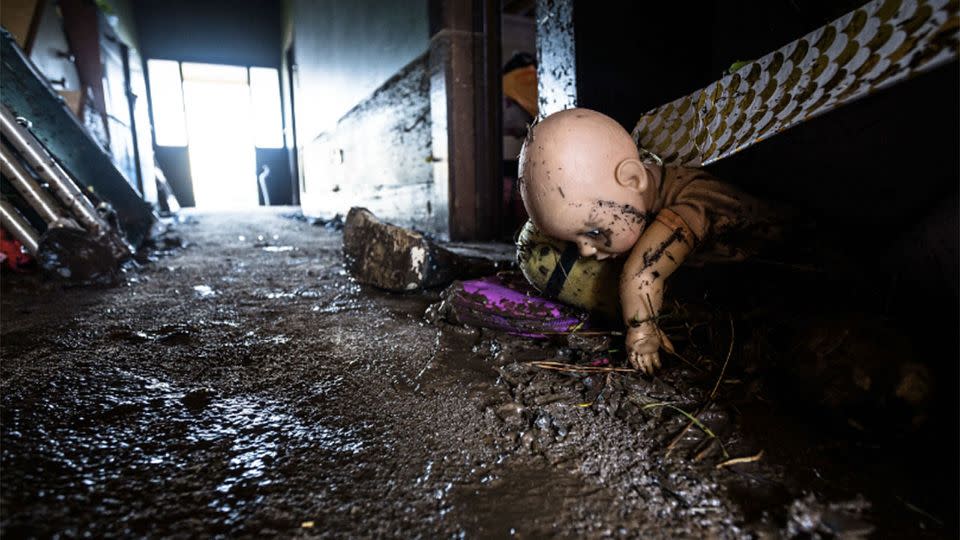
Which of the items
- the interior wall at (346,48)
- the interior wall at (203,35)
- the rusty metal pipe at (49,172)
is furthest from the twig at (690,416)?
the interior wall at (203,35)

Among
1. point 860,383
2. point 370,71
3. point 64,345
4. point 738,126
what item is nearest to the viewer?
point 860,383

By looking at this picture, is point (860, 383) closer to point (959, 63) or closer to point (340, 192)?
point (959, 63)

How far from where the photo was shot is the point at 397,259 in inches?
95.9

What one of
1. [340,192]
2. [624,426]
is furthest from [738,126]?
[340,192]

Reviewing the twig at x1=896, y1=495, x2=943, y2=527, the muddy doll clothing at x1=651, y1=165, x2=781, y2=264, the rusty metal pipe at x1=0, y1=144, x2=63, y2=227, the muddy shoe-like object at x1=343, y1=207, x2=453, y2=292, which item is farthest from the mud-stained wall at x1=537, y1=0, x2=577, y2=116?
the rusty metal pipe at x1=0, y1=144, x2=63, y2=227

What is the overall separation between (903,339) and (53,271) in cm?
358

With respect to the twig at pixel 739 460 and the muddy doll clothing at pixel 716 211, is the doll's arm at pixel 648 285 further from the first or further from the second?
the twig at pixel 739 460

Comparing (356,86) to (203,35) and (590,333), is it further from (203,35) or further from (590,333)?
(203,35)

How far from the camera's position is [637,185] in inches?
51.3

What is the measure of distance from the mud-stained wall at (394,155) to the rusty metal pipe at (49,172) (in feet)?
7.75

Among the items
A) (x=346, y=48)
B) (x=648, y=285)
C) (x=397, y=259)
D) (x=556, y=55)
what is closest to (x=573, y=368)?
(x=648, y=285)

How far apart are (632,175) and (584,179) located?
14 centimetres

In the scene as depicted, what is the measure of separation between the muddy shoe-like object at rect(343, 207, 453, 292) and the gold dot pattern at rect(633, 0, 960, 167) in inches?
48.8

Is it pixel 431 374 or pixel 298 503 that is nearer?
pixel 298 503
